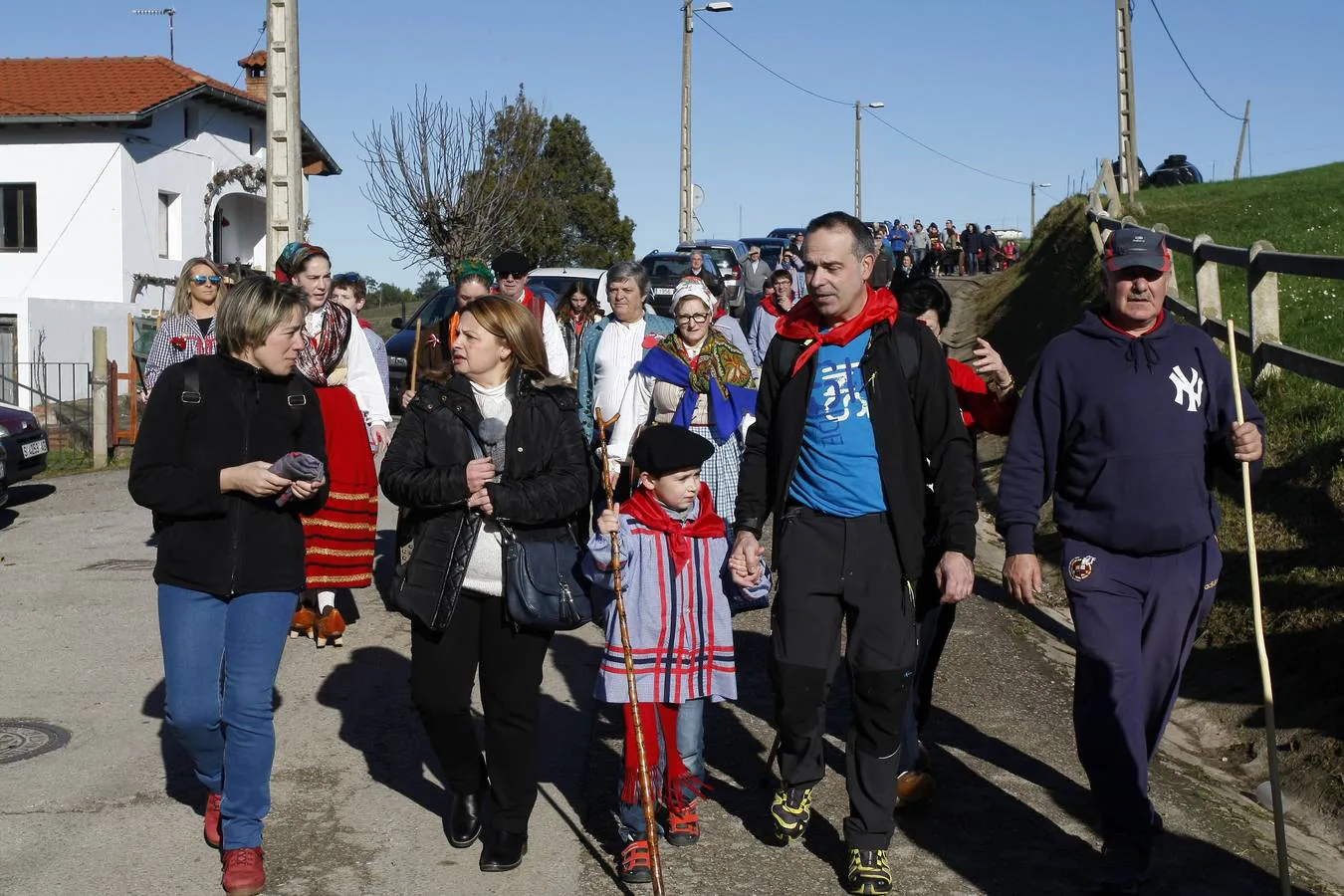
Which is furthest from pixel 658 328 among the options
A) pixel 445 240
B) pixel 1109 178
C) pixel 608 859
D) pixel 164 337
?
pixel 445 240

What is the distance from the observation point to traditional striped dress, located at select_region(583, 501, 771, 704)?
198 inches

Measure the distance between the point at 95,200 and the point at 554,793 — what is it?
1131 inches

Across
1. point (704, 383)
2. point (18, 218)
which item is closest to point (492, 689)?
point (704, 383)

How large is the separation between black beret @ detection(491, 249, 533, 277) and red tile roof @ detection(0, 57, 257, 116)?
23981 mm

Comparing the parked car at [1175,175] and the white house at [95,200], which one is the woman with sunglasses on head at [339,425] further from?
the parked car at [1175,175]

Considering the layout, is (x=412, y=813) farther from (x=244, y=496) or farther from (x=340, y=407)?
(x=340, y=407)

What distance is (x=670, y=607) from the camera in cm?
513

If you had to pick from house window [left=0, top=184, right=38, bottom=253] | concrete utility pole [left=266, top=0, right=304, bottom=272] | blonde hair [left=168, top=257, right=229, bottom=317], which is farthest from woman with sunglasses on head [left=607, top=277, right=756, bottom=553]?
house window [left=0, top=184, right=38, bottom=253]

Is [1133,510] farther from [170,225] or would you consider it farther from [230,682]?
[170,225]

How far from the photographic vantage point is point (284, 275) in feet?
24.5

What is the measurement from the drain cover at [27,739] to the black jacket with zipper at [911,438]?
11.2 ft

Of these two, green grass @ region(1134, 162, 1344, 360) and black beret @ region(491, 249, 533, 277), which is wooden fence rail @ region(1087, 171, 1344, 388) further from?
black beret @ region(491, 249, 533, 277)

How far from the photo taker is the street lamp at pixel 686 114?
3350cm

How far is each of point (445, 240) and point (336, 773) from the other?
103ft
